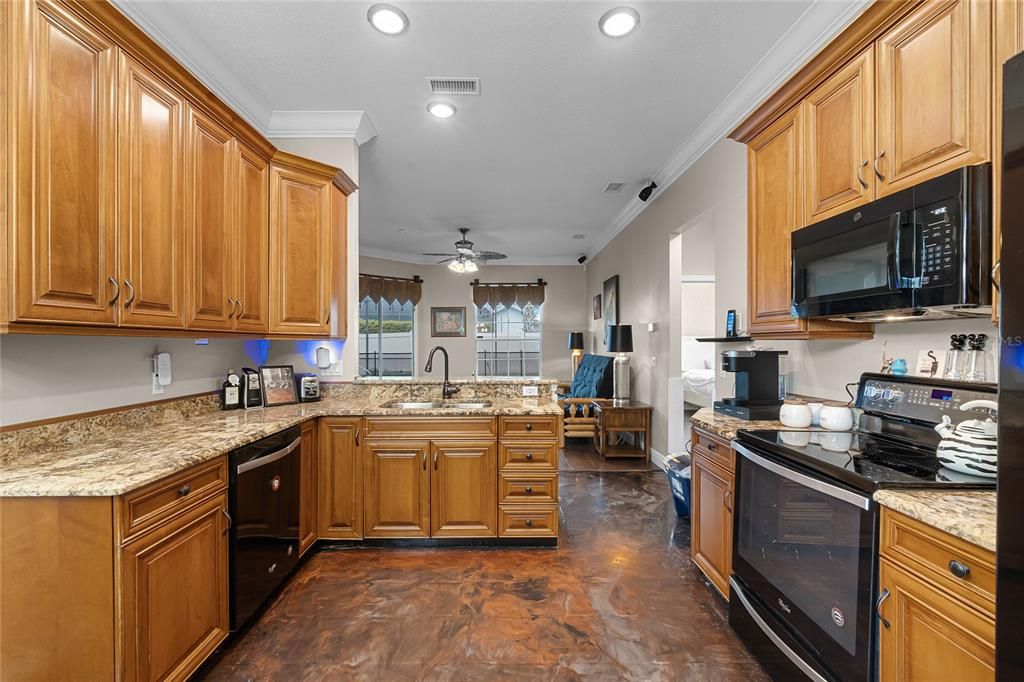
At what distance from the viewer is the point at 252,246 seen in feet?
8.52

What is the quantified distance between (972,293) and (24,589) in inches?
116

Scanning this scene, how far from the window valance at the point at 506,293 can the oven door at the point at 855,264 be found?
618 centimetres

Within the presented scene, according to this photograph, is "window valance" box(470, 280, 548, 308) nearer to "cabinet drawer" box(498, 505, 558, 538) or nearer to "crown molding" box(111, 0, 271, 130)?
"crown molding" box(111, 0, 271, 130)

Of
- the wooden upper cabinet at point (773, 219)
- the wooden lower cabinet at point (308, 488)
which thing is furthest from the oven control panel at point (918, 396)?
the wooden lower cabinet at point (308, 488)

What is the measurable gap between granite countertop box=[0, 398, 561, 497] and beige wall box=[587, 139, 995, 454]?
162 cm

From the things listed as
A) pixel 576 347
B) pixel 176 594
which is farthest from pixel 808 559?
pixel 576 347

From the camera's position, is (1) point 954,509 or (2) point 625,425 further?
(2) point 625,425

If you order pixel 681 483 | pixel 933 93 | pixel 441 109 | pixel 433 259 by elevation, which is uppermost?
pixel 441 109

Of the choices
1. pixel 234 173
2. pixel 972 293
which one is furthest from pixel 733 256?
pixel 234 173

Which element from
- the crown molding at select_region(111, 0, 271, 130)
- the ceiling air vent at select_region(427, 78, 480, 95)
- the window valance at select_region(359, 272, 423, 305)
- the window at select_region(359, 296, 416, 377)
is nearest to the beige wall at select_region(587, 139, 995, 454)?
the ceiling air vent at select_region(427, 78, 480, 95)

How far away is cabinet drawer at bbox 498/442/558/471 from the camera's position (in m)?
2.80

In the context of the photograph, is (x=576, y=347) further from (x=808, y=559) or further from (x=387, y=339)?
(x=808, y=559)

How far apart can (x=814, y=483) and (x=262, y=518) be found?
2.32 meters

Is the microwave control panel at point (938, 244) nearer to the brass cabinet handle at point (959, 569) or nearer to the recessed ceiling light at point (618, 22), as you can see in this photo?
the brass cabinet handle at point (959, 569)
